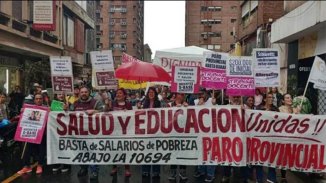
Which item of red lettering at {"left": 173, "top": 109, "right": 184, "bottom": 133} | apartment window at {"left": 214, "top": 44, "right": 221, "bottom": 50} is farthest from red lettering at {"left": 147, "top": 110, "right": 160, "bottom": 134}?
apartment window at {"left": 214, "top": 44, "right": 221, "bottom": 50}

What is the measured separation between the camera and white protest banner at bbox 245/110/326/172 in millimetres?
8086

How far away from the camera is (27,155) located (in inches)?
366

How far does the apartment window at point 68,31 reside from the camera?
42.0 m

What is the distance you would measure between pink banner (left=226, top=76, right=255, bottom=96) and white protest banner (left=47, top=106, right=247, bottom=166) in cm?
67

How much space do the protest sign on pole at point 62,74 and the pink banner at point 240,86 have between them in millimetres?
3213

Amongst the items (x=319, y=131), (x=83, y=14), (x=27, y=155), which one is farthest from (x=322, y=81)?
(x=83, y=14)

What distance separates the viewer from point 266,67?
9117mm

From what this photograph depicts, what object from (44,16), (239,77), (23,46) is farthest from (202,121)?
(44,16)

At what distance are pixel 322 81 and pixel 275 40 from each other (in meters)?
→ 11.7

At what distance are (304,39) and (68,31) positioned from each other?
97.5 feet

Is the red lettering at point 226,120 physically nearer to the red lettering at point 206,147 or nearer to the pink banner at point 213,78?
the red lettering at point 206,147

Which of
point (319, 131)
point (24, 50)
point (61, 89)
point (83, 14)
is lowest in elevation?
point (319, 131)

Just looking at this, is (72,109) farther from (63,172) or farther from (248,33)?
(248,33)

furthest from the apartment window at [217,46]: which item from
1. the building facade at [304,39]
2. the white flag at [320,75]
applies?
the white flag at [320,75]
